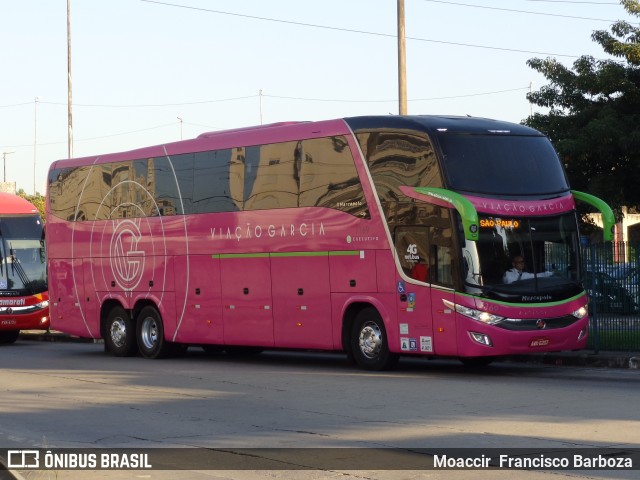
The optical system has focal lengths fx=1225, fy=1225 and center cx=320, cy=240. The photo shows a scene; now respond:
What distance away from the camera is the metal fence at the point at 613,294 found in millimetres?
20516

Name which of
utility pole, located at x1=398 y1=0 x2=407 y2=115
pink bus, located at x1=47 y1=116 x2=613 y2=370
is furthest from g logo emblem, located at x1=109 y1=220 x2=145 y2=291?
utility pole, located at x1=398 y1=0 x2=407 y2=115

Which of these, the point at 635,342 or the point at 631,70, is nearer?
the point at 635,342

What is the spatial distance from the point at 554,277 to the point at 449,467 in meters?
9.25

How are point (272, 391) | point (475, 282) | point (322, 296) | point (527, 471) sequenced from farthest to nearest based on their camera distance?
point (322, 296) < point (475, 282) < point (272, 391) < point (527, 471)

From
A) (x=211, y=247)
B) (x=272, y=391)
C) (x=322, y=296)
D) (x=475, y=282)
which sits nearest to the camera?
(x=272, y=391)

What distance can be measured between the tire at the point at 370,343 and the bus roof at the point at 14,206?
15535mm

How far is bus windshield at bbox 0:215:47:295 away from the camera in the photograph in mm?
31906

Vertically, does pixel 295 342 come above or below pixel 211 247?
below

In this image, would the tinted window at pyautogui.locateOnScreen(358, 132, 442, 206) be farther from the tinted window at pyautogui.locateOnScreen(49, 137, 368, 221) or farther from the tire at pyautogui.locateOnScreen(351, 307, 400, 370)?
the tire at pyautogui.locateOnScreen(351, 307, 400, 370)

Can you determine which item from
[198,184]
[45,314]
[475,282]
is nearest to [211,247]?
[198,184]

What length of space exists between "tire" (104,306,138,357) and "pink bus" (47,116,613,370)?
2.2 inches

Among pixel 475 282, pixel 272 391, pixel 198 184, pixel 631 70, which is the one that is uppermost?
pixel 631 70

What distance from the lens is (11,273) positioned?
3194cm

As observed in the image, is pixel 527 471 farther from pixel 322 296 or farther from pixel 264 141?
pixel 264 141
